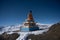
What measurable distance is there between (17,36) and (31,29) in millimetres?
1731

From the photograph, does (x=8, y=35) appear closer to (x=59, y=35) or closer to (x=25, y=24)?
(x=25, y=24)

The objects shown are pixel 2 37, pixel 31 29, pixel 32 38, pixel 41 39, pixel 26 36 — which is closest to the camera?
pixel 41 39

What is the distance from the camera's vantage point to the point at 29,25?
41.1 feet

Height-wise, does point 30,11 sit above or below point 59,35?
above

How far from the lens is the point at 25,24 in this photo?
42.3 feet

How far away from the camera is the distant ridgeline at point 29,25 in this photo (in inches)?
487

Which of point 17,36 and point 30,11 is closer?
point 17,36

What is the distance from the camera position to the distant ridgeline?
12.4 metres

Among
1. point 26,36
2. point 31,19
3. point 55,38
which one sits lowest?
point 55,38

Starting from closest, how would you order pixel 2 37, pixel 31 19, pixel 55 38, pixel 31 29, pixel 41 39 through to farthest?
pixel 55 38 < pixel 41 39 < pixel 2 37 < pixel 31 29 < pixel 31 19

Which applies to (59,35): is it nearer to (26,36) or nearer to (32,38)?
(32,38)

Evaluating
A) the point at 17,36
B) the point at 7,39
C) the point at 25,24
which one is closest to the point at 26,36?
the point at 17,36

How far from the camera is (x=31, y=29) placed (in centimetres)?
1234

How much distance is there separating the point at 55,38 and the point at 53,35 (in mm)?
390
